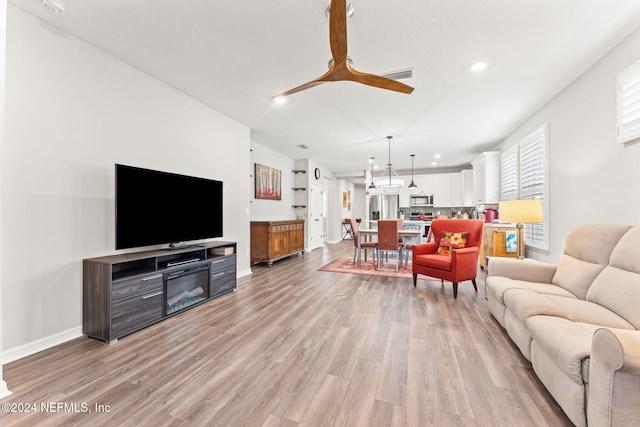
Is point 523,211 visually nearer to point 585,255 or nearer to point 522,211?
point 522,211

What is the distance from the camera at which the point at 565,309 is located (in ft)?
5.76

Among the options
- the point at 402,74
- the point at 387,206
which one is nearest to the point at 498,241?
the point at 402,74

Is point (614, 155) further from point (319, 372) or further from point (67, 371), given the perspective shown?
point (67, 371)

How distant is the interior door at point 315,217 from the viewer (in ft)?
24.8

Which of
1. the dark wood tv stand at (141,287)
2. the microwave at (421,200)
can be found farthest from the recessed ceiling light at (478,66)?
the microwave at (421,200)

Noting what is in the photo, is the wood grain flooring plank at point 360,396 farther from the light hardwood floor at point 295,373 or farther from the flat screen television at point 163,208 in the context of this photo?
the flat screen television at point 163,208

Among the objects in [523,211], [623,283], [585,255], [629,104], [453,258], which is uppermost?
[629,104]

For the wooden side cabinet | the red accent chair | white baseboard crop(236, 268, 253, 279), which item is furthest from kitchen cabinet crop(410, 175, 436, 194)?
white baseboard crop(236, 268, 253, 279)

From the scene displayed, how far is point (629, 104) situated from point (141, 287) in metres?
4.79

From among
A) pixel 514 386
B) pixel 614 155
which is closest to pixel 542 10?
pixel 614 155

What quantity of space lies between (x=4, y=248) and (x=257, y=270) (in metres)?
3.44

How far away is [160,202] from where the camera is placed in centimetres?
282

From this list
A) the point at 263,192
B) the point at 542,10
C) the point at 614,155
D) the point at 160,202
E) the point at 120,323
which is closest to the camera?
the point at 542,10

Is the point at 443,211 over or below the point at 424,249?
over
